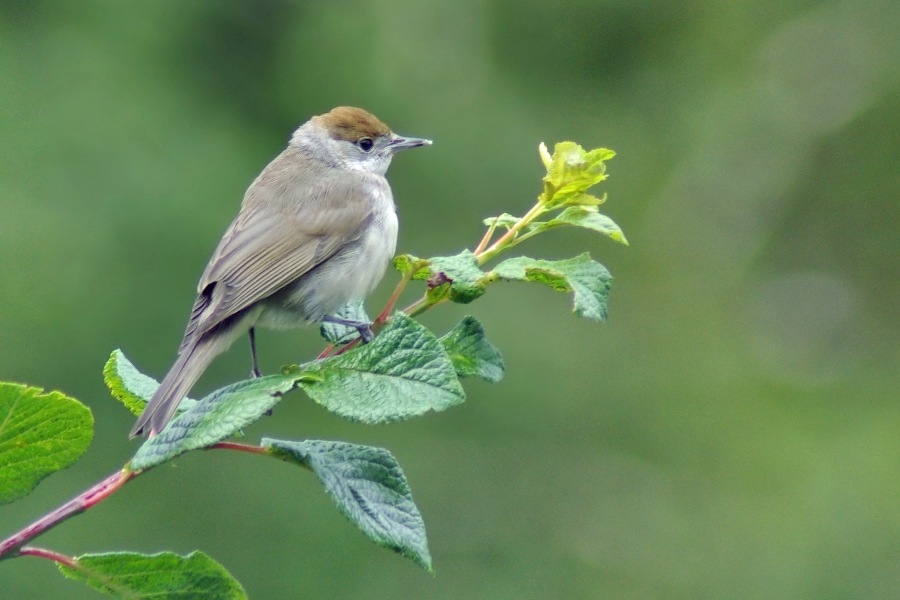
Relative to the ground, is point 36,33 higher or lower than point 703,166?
lower

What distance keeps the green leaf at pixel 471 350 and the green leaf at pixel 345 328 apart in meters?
0.49

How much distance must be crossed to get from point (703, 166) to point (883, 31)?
8.16 ft

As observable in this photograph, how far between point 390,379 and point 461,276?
30 centimetres

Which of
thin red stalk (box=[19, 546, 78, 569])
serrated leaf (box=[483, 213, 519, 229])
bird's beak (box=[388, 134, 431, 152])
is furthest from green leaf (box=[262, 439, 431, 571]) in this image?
bird's beak (box=[388, 134, 431, 152])

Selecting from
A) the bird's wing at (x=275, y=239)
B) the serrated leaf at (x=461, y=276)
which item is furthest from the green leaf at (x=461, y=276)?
the bird's wing at (x=275, y=239)

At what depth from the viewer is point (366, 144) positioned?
16.9 ft

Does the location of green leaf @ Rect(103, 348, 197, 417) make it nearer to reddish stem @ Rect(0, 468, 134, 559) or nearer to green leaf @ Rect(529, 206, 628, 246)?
reddish stem @ Rect(0, 468, 134, 559)

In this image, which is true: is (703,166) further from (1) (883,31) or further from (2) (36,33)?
(2) (36,33)

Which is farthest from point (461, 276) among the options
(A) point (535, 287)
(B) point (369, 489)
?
(A) point (535, 287)

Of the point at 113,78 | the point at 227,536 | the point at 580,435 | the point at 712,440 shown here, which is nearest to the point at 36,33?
the point at 113,78

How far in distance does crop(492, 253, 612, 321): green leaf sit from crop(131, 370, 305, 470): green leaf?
0.43m

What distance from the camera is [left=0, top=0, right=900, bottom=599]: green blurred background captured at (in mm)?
10289

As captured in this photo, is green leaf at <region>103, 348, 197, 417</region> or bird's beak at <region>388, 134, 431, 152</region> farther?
bird's beak at <region>388, 134, 431, 152</region>

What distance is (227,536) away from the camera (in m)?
9.99
